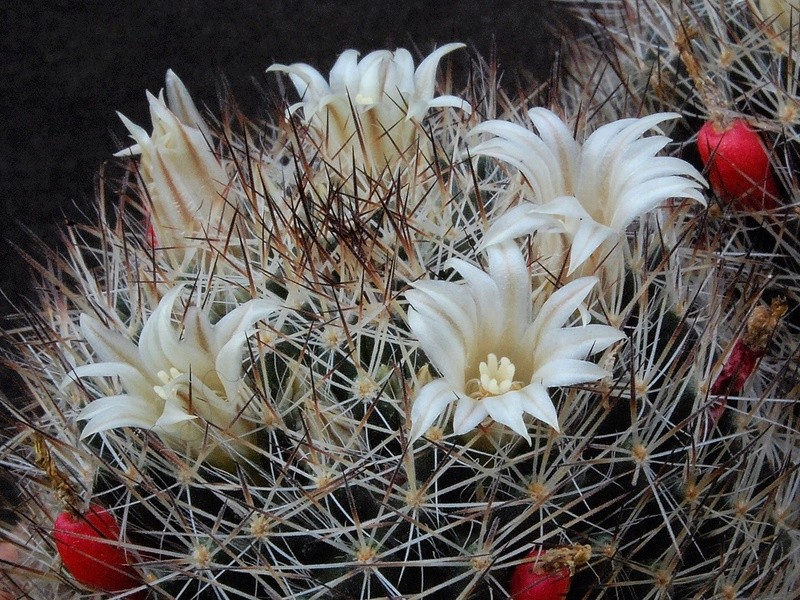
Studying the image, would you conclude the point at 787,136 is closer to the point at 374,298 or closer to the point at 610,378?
the point at 610,378

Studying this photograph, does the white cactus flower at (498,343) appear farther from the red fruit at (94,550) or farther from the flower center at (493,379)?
the red fruit at (94,550)

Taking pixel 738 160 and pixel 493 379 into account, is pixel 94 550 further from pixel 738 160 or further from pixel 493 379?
pixel 738 160

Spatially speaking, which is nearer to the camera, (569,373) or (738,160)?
(569,373)

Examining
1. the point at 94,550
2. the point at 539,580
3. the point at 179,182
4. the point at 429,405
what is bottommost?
the point at 539,580

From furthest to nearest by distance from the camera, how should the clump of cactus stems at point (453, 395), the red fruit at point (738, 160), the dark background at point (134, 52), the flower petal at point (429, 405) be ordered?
the dark background at point (134, 52), the red fruit at point (738, 160), the clump of cactus stems at point (453, 395), the flower petal at point (429, 405)

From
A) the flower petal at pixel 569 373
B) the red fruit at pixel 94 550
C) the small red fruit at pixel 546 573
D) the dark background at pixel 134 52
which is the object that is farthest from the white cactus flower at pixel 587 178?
the dark background at pixel 134 52

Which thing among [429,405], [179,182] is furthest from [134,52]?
[429,405]
